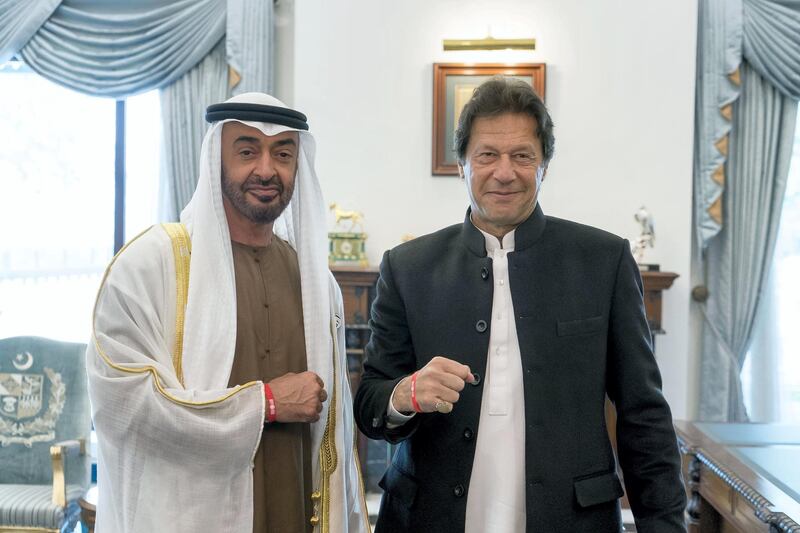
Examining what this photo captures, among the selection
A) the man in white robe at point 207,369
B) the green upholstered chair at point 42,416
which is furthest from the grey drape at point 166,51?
the man in white robe at point 207,369

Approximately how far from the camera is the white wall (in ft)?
14.6

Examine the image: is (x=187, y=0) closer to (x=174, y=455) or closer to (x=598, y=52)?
(x=598, y=52)

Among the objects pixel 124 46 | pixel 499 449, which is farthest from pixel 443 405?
pixel 124 46

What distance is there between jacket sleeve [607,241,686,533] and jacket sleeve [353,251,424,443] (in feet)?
1.38

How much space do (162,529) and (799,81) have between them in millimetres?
4355

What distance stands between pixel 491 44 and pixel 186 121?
191 cm

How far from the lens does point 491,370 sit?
1585 mm

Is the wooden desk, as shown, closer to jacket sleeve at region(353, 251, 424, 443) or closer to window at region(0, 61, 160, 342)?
jacket sleeve at region(353, 251, 424, 443)

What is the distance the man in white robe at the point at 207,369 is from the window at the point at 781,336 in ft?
12.1

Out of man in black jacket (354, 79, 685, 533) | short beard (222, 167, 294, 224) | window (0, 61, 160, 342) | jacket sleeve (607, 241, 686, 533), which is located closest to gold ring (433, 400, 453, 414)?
man in black jacket (354, 79, 685, 533)

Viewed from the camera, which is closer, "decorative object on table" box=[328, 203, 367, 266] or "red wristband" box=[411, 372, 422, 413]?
"red wristband" box=[411, 372, 422, 413]

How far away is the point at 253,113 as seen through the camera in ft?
6.14

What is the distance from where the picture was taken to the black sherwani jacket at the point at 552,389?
152 cm

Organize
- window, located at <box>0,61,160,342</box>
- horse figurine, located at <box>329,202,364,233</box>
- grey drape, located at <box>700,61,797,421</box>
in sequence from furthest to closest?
window, located at <box>0,61,160,342</box> → grey drape, located at <box>700,61,797,421</box> → horse figurine, located at <box>329,202,364,233</box>
